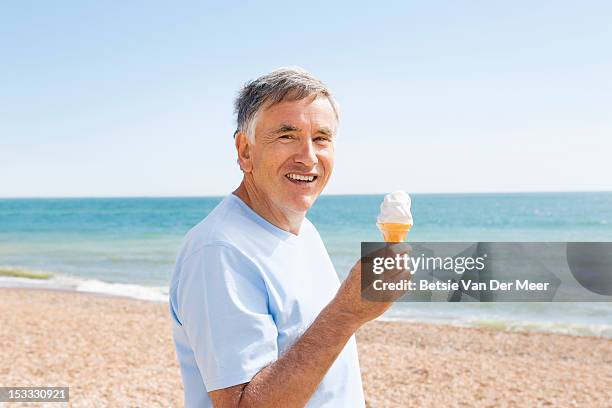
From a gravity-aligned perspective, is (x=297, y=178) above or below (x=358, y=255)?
above

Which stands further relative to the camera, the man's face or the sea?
the sea

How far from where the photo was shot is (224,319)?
4.48 feet

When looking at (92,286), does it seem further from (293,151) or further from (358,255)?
(293,151)

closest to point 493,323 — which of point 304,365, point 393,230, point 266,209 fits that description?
point 266,209

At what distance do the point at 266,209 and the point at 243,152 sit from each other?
0.21m

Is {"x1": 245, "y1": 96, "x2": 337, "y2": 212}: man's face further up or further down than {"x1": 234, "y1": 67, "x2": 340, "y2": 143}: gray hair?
further down

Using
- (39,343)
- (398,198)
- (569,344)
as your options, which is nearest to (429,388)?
(569,344)

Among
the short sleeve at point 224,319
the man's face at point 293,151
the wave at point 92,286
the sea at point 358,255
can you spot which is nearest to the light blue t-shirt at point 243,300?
the short sleeve at point 224,319

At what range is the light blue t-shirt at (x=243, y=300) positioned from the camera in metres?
1.37

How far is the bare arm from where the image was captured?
134cm

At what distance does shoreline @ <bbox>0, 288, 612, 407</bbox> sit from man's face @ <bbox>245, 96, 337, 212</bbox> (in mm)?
4753

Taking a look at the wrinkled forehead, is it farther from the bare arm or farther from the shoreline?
the shoreline

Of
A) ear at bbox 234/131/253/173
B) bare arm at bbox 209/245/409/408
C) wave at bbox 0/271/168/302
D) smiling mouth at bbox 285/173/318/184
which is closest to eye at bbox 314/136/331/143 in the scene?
smiling mouth at bbox 285/173/318/184

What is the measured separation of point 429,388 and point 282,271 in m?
5.81
